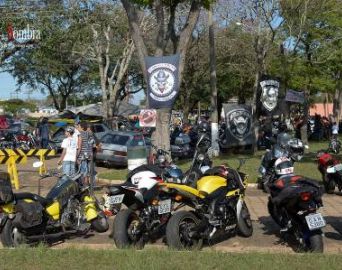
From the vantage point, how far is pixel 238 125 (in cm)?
2616

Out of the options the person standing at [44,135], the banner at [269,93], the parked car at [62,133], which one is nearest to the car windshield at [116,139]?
the parked car at [62,133]

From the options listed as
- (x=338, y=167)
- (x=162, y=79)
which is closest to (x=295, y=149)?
(x=338, y=167)

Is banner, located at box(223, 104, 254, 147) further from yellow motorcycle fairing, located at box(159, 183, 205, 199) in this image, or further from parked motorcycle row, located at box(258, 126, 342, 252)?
yellow motorcycle fairing, located at box(159, 183, 205, 199)

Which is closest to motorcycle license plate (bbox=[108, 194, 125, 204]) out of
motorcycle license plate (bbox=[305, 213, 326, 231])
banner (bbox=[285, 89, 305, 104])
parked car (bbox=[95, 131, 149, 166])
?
motorcycle license plate (bbox=[305, 213, 326, 231])

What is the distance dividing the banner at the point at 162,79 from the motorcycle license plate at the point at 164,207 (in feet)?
22.5

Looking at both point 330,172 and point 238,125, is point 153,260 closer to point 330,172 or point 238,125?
point 330,172

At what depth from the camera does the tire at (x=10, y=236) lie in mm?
7898

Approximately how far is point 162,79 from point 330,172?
4.50 m

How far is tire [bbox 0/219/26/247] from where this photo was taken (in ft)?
25.9

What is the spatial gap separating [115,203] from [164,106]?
7144 millimetres

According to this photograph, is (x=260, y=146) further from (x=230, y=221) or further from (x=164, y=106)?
(x=230, y=221)

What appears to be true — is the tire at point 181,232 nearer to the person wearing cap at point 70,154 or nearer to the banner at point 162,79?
the person wearing cap at point 70,154

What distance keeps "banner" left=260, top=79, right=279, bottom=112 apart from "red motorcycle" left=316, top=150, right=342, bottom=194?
8687 millimetres

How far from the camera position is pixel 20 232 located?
26.4ft
